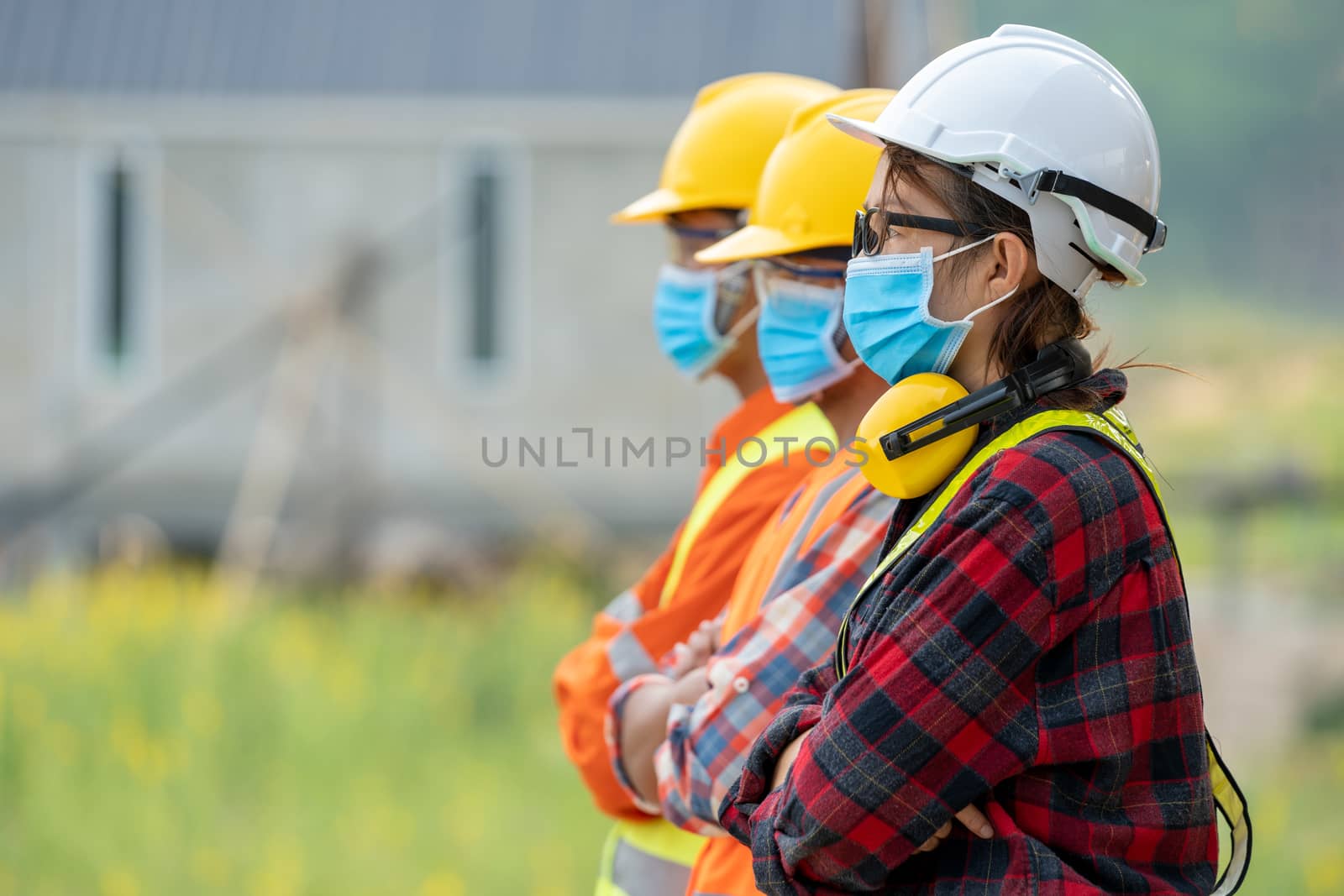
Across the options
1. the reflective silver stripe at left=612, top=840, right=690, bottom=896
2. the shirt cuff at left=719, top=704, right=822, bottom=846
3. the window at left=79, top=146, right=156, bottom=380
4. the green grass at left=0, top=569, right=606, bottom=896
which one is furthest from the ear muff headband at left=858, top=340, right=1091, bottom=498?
the window at left=79, top=146, right=156, bottom=380

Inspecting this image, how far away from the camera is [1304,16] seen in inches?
256

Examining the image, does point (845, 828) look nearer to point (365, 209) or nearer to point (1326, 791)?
point (1326, 791)

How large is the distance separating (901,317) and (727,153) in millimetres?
1239

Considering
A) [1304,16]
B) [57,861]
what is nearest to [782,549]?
[57,861]

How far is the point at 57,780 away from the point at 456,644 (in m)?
2.04

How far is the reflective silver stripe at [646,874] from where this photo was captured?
2326 millimetres

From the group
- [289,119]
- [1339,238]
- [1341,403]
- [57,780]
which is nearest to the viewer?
[57,780]

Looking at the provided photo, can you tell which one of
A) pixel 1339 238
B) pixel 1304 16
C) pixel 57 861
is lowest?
pixel 57 861

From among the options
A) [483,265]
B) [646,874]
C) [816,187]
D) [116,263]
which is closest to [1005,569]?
[816,187]

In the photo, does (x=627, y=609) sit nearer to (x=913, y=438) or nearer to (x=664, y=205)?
(x=664, y=205)

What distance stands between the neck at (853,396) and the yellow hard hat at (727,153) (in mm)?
608

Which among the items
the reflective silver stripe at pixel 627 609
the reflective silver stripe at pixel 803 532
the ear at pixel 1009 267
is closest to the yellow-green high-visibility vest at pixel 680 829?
the reflective silver stripe at pixel 627 609

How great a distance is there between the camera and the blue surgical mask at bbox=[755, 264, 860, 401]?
220 centimetres

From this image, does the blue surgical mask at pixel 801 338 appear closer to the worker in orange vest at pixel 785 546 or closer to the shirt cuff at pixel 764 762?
the worker in orange vest at pixel 785 546
